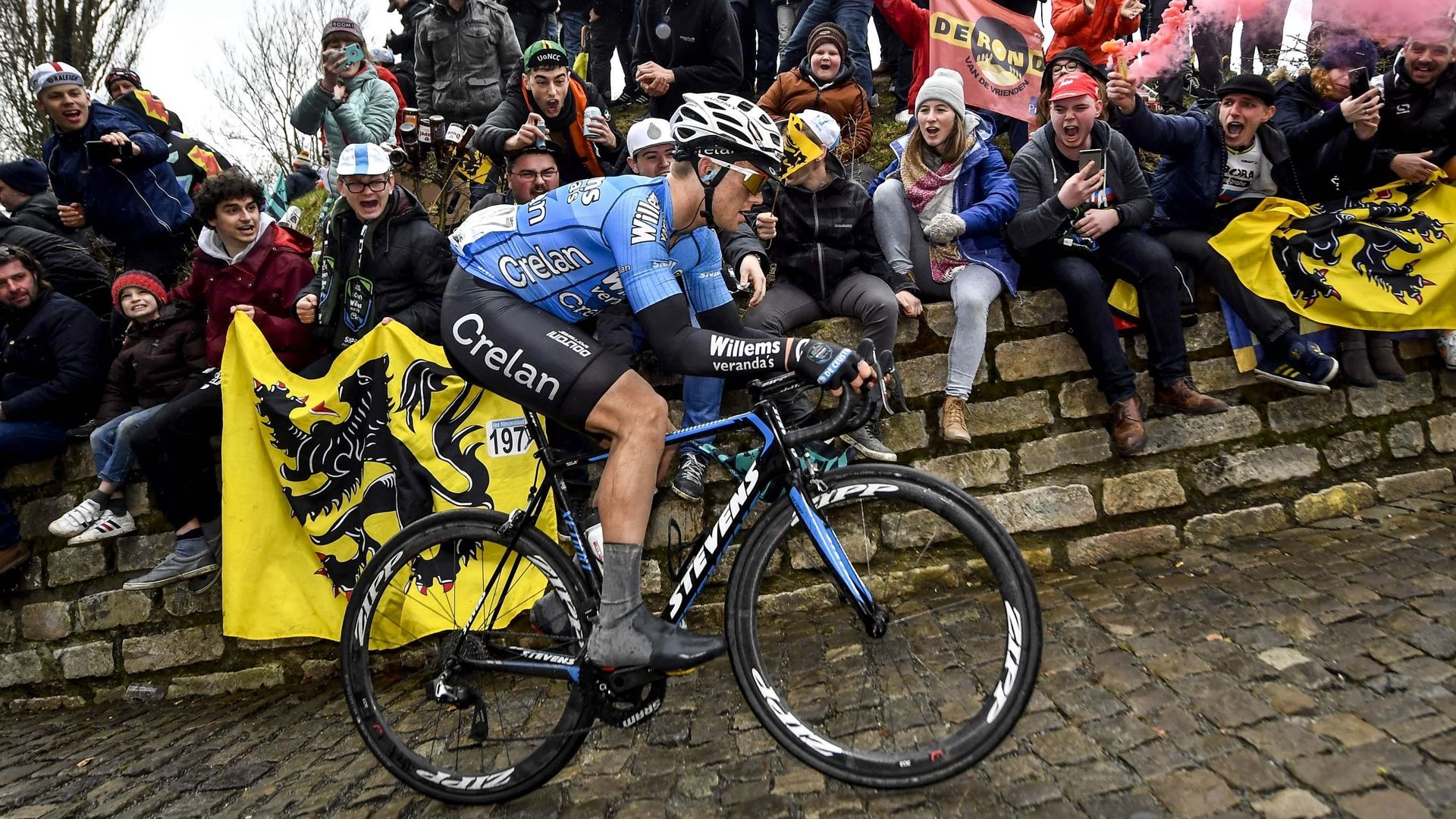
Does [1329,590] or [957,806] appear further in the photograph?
[1329,590]

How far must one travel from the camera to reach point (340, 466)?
4.81m

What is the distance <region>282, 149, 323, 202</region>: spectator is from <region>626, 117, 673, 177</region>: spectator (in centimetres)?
630

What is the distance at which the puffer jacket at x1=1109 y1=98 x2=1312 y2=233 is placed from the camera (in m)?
5.05

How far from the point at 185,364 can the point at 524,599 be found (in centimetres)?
337

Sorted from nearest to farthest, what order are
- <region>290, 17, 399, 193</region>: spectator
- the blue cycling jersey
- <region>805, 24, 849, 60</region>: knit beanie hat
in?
the blue cycling jersey, <region>805, 24, 849, 60</region>: knit beanie hat, <region>290, 17, 399, 193</region>: spectator

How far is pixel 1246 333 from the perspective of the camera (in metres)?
5.01

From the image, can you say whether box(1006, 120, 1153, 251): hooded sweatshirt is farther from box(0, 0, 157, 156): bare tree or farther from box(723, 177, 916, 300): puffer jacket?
box(0, 0, 157, 156): bare tree

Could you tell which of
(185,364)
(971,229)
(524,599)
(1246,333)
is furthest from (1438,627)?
(185,364)

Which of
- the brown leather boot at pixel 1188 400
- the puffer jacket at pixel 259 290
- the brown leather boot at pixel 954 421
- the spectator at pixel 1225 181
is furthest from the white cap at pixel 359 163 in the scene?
the brown leather boot at pixel 1188 400

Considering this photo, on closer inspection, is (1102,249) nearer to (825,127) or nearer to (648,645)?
(825,127)

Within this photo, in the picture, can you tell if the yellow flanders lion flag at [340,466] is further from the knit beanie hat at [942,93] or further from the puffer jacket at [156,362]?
the knit beanie hat at [942,93]

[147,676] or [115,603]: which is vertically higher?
[115,603]

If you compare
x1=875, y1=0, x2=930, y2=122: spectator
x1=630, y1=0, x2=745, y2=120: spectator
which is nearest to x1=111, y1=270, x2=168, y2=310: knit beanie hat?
x1=630, y1=0, x2=745, y2=120: spectator

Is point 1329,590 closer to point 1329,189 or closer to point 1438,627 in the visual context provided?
point 1438,627
